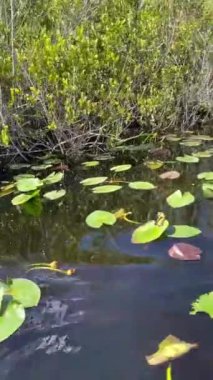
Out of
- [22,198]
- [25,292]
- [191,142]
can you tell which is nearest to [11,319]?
[25,292]

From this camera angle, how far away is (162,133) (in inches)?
158

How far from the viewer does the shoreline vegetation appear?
3.02 metres

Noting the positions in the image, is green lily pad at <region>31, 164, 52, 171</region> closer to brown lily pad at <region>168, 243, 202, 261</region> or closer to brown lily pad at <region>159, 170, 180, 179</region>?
brown lily pad at <region>159, 170, 180, 179</region>

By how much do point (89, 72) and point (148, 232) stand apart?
147 cm

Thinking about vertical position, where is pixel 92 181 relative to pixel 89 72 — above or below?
below

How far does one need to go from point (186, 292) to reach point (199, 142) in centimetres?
213

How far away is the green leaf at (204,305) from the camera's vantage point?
1.57 m

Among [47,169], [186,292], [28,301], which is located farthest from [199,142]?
[28,301]

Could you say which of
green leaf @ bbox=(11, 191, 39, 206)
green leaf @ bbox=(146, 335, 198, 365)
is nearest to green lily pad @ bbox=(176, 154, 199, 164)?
green leaf @ bbox=(11, 191, 39, 206)

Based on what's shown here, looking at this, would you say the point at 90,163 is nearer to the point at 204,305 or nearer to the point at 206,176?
the point at 206,176

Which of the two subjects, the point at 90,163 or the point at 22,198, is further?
the point at 90,163

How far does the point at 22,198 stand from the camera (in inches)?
99.9

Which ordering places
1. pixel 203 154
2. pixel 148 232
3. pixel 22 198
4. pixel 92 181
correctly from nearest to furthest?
pixel 148 232, pixel 22 198, pixel 92 181, pixel 203 154

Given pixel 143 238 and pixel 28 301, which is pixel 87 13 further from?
pixel 28 301
